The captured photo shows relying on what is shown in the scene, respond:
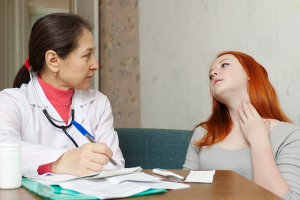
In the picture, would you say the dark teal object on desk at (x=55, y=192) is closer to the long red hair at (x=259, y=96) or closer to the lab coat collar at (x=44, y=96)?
the lab coat collar at (x=44, y=96)

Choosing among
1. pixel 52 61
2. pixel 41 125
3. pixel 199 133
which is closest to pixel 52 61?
pixel 52 61

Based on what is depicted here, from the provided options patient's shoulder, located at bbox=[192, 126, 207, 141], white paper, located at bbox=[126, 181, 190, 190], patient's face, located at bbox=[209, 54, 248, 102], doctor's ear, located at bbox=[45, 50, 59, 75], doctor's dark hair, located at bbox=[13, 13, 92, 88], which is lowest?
patient's shoulder, located at bbox=[192, 126, 207, 141]

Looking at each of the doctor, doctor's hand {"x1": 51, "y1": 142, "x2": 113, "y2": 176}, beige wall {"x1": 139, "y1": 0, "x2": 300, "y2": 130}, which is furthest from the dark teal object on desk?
beige wall {"x1": 139, "y1": 0, "x2": 300, "y2": 130}

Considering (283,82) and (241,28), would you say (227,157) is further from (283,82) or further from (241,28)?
(241,28)

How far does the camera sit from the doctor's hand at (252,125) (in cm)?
112

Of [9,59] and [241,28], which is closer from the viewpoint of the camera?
[241,28]

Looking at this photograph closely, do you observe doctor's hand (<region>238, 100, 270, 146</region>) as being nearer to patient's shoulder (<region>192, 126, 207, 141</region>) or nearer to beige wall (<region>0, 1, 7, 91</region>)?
patient's shoulder (<region>192, 126, 207, 141</region>)

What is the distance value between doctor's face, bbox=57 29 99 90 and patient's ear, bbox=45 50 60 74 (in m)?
0.02

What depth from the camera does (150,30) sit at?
2.22m

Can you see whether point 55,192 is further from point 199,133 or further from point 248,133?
point 199,133

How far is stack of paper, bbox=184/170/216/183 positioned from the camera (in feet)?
2.57

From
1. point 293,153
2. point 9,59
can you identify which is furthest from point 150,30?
point 9,59

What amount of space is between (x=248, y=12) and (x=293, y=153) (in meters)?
A: 0.69

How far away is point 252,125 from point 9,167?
817mm
